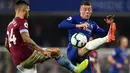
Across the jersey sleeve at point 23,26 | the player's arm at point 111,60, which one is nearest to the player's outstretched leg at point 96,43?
the jersey sleeve at point 23,26

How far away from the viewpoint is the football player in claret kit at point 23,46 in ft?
41.8

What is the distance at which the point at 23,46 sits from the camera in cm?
1303

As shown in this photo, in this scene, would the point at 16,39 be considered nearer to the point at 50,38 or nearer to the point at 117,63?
the point at 117,63

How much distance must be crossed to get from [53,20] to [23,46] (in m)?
12.1

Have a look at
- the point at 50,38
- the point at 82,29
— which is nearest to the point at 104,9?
the point at 50,38

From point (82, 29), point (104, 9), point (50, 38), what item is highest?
point (82, 29)

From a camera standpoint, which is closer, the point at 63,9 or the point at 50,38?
the point at 63,9

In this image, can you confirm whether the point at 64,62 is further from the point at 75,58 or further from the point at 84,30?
the point at 84,30

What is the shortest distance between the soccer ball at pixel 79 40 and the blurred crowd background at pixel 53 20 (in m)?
6.56

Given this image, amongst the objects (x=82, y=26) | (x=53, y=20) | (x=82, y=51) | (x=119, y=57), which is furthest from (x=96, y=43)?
(x=53, y=20)

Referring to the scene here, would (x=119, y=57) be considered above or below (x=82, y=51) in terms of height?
below

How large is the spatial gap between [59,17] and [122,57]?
5.17m

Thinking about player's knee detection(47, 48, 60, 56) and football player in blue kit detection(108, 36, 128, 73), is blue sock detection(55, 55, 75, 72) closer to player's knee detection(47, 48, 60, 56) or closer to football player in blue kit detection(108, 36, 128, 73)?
player's knee detection(47, 48, 60, 56)

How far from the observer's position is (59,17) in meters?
24.6
